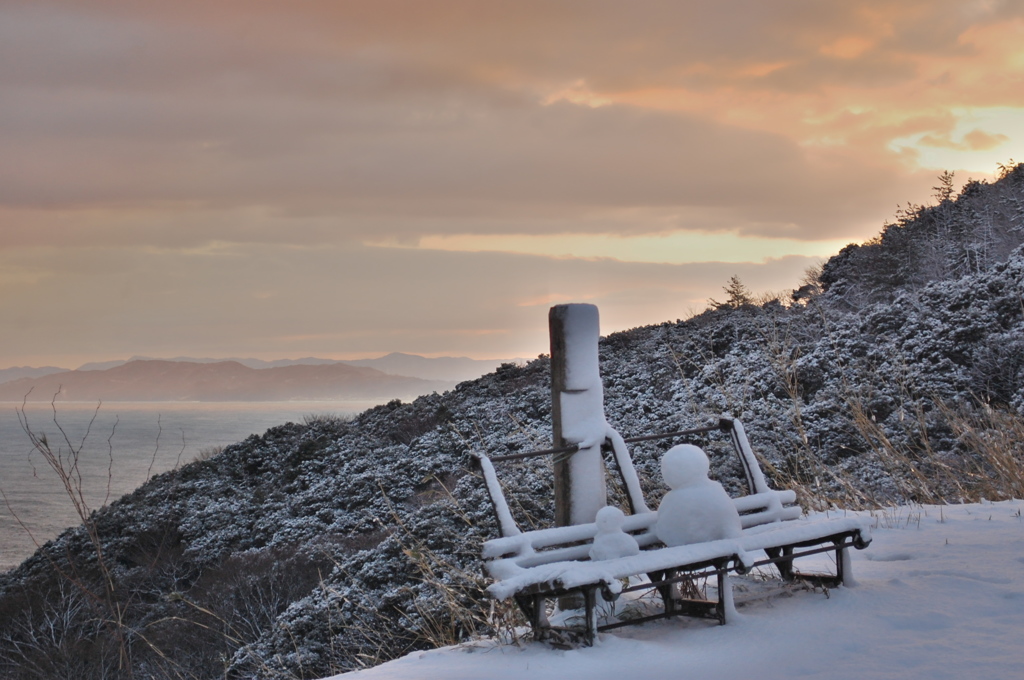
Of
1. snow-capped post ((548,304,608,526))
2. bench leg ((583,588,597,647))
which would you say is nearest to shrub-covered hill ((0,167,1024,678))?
snow-capped post ((548,304,608,526))

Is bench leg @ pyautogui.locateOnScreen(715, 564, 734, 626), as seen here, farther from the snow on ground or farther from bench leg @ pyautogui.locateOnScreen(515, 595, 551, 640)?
bench leg @ pyautogui.locateOnScreen(515, 595, 551, 640)

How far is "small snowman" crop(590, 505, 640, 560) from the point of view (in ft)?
11.1

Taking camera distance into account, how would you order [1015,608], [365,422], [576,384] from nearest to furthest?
[1015,608], [576,384], [365,422]

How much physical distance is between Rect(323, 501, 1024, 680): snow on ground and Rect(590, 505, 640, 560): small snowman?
0.34 metres

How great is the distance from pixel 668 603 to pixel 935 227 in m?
18.5

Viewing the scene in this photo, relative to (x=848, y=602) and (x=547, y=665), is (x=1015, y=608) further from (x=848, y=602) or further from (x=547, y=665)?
(x=547, y=665)

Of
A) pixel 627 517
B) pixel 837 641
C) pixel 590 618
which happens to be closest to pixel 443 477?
pixel 627 517

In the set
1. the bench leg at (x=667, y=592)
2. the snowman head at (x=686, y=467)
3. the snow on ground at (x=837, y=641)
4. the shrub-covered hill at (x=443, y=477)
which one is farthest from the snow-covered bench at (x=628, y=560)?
the shrub-covered hill at (x=443, y=477)

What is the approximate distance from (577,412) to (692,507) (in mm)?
741

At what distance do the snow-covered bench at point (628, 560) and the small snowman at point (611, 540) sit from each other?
73 millimetres

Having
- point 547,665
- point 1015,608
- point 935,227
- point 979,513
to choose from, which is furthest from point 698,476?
point 935,227

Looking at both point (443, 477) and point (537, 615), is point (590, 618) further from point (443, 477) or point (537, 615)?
point (443, 477)

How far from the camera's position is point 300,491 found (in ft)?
47.7

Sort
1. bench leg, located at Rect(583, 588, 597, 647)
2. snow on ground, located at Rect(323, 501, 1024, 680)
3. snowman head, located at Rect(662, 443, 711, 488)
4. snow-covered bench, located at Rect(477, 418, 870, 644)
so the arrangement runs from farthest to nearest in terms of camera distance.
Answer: snowman head, located at Rect(662, 443, 711, 488) → bench leg, located at Rect(583, 588, 597, 647) → snow-covered bench, located at Rect(477, 418, 870, 644) → snow on ground, located at Rect(323, 501, 1024, 680)
